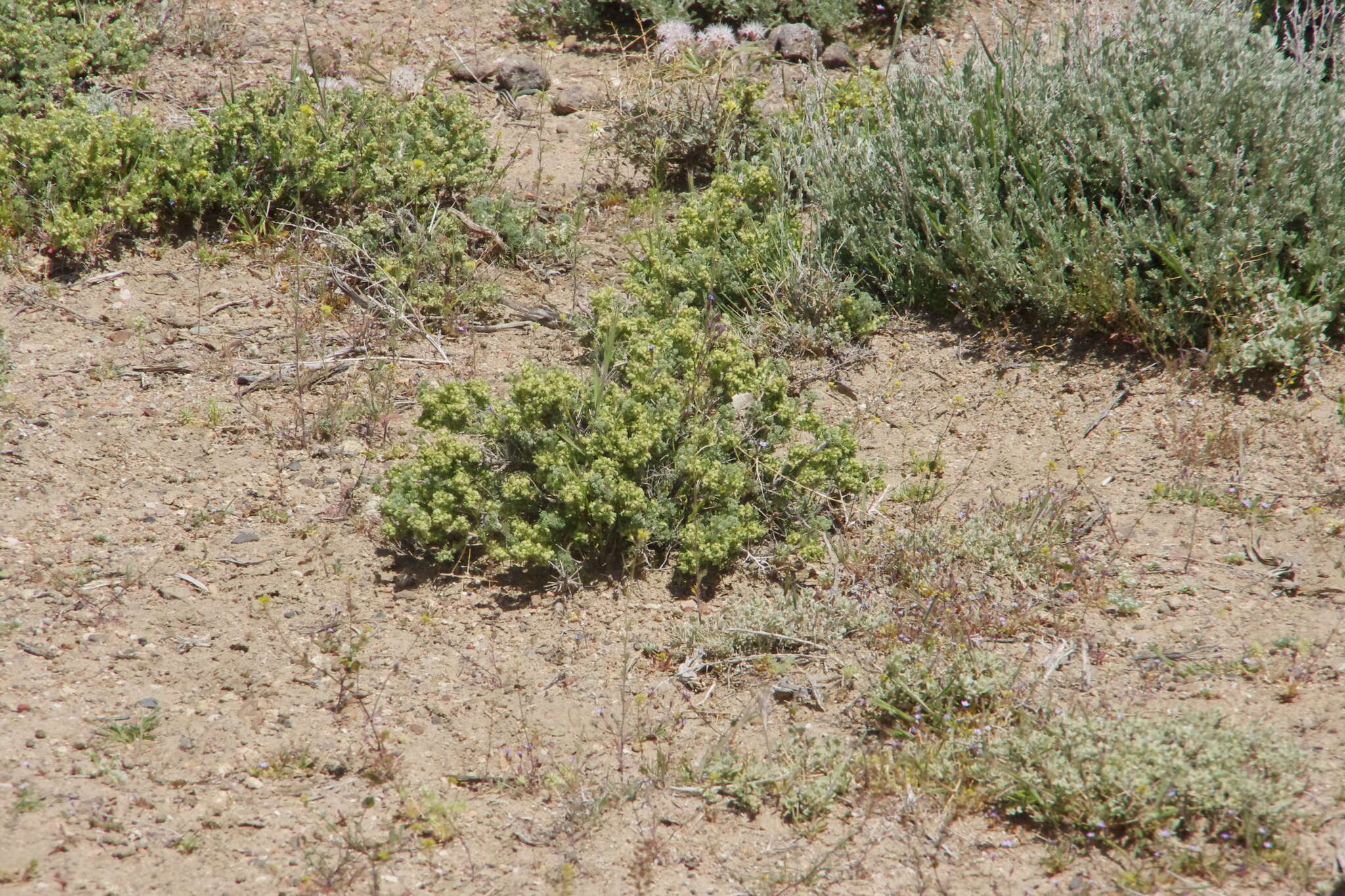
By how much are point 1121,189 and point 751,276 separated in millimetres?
1599

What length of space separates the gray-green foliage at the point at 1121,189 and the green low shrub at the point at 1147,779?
1829mm

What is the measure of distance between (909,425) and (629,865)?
2.28m

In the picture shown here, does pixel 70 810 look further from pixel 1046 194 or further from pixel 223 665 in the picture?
pixel 1046 194

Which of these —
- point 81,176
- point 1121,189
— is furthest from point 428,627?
point 1121,189

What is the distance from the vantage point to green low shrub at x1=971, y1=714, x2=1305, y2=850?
294cm

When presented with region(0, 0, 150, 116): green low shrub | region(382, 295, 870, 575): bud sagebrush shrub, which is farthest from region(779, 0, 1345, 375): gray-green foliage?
region(0, 0, 150, 116): green low shrub

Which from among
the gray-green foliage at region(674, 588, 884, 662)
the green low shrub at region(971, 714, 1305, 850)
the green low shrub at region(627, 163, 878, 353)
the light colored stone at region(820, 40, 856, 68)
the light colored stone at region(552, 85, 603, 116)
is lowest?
the gray-green foliage at region(674, 588, 884, 662)

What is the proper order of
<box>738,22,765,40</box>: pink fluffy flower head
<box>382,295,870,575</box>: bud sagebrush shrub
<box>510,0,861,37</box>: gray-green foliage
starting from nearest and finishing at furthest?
<box>382,295,870,575</box>: bud sagebrush shrub < <box>738,22,765,40</box>: pink fluffy flower head < <box>510,0,861,37</box>: gray-green foliage

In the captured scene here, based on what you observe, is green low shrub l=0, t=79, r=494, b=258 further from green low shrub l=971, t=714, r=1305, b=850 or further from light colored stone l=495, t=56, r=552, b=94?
green low shrub l=971, t=714, r=1305, b=850

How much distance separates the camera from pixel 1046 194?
4.83m

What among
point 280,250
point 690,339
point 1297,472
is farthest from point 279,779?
point 1297,472

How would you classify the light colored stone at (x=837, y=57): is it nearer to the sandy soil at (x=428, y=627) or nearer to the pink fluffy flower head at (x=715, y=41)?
the pink fluffy flower head at (x=715, y=41)

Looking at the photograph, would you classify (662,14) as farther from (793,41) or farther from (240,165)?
(240,165)

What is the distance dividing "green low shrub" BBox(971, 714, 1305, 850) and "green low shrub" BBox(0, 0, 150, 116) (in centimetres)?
555
